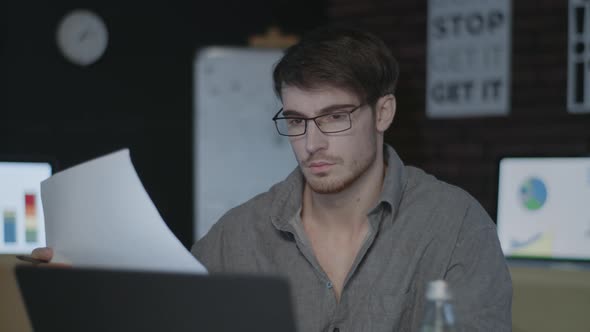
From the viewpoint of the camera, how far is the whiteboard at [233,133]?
4520 millimetres

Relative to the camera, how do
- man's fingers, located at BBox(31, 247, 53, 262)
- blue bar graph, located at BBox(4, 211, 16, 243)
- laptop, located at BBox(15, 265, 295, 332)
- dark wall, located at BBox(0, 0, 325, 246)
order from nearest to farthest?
laptop, located at BBox(15, 265, 295, 332) → man's fingers, located at BBox(31, 247, 53, 262) → blue bar graph, located at BBox(4, 211, 16, 243) → dark wall, located at BBox(0, 0, 325, 246)

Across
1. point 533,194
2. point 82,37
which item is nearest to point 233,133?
point 82,37

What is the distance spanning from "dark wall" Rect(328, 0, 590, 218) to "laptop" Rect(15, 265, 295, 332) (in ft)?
8.34

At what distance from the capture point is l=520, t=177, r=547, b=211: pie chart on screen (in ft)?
8.44

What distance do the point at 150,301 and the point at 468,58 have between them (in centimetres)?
334

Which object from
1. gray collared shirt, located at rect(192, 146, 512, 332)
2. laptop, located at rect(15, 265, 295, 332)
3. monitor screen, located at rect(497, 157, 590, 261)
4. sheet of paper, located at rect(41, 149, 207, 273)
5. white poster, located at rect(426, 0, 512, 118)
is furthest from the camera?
white poster, located at rect(426, 0, 512, 118)

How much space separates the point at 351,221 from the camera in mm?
1665

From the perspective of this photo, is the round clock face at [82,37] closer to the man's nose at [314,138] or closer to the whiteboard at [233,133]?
the whiteboard at [233,133]

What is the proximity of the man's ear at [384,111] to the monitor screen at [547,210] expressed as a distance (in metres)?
1.06

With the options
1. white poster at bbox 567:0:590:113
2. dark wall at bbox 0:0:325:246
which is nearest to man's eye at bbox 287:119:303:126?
white poster at bbox 567:0:590:113

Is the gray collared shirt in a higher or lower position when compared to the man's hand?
lower

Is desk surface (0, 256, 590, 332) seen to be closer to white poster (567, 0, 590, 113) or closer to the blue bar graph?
the blue bar graph

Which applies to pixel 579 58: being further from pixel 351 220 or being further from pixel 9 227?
pixel 9 227

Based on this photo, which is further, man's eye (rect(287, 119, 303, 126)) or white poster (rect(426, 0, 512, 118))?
white poster (rect(426, 0, 512, 118))
